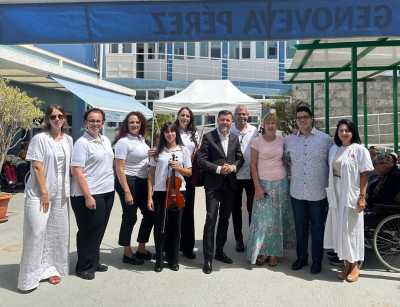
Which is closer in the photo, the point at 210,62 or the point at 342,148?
the point at 342,148

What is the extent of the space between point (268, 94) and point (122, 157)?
25554 mm

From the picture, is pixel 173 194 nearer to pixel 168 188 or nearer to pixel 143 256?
pixel 168 188

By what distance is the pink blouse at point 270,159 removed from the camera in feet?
17.4

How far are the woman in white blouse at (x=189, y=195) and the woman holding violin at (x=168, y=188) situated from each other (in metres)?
0.39

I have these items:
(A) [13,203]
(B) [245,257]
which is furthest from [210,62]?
(B) [245,257]

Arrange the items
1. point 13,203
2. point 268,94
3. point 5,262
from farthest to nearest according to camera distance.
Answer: point 268,94
point 13,203
point 5,262

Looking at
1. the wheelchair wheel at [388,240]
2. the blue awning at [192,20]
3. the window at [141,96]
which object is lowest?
the wheelchair wheel at [388,240]

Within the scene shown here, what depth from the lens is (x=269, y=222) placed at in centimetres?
540

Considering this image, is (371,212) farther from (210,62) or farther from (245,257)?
(210,62)

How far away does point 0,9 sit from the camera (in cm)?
479

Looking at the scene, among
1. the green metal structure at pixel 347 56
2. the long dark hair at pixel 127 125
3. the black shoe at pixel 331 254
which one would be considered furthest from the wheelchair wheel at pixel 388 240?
the long dark hair at pixel 127 125

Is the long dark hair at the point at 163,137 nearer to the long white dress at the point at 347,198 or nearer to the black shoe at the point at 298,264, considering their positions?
the long white dress at the point at 347,198

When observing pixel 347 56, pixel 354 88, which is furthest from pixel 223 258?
pixel 347 56

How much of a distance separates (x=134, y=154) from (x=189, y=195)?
82 centimetres
